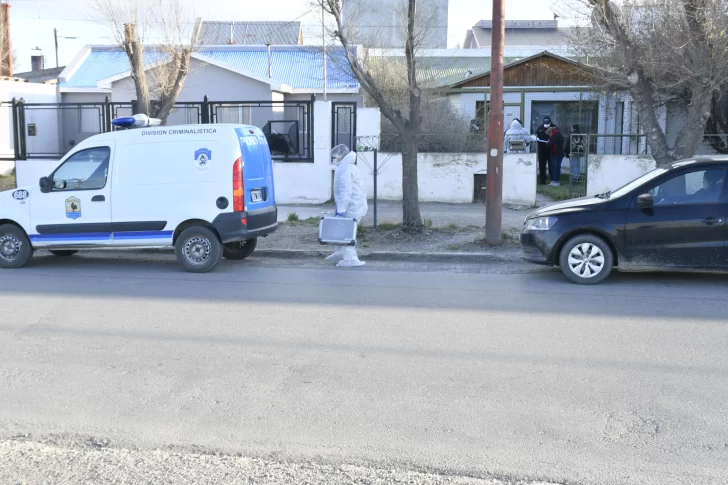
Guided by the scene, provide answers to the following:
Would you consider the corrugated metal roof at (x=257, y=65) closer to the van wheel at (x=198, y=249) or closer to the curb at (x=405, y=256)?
the curb at (x=405, y=256)

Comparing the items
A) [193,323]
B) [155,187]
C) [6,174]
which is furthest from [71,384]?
[6,174]

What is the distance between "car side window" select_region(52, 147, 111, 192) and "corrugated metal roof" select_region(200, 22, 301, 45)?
3544cm

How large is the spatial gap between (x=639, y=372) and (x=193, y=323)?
4295 millimetres

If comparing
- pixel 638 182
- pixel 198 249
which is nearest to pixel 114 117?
pixel 198 249

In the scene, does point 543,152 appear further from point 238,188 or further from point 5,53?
point 5,53

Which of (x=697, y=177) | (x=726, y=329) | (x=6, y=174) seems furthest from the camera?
(x=6, y=174)

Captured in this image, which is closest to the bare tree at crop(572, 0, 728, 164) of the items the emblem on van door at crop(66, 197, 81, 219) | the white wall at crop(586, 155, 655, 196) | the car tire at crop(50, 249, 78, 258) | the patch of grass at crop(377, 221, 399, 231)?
the white wall at crop(586, 155, 655, 196)

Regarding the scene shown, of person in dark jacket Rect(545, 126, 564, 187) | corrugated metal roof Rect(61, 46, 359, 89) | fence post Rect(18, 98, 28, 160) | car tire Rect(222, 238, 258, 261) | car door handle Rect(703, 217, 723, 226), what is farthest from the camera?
corrugated metal roof Rect(61, 46, 359, 89)

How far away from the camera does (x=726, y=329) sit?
24.8ft

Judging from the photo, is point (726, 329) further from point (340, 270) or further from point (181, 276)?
point (181, 276)

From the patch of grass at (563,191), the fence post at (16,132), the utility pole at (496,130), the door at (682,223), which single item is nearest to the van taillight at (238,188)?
the utility pole at (496,130)

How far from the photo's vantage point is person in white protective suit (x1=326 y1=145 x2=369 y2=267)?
1157 cm

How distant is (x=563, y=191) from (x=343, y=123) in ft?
19.3

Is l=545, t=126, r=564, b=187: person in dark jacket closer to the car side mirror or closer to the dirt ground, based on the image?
the dirt ground
